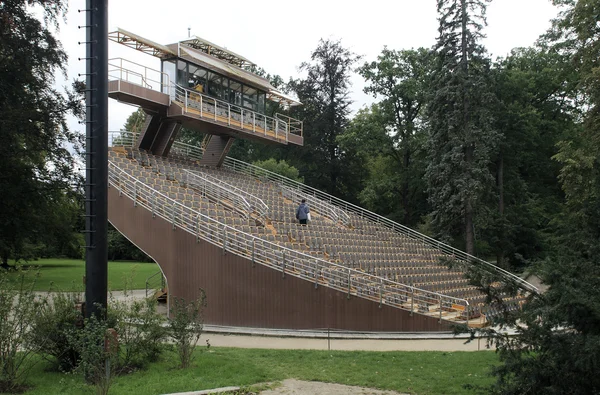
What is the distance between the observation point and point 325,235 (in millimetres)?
20797

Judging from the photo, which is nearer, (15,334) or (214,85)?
(15,334)

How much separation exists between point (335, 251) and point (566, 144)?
12.4 meters

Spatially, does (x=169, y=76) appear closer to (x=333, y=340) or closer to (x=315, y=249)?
(x=315, y=249)

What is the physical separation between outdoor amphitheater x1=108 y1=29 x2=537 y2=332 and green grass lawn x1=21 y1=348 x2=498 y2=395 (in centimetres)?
127

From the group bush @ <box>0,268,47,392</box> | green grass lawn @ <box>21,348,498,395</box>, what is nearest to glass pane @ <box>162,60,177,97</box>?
green grass lawn @ <box>21,348,498,395</box>

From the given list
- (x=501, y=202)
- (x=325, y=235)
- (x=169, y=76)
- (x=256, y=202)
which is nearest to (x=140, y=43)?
(x=169, y=76)

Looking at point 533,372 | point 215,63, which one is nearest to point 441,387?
point 533,372

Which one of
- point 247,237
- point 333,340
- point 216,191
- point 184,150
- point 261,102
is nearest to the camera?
point 333,340

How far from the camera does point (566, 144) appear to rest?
909 inches

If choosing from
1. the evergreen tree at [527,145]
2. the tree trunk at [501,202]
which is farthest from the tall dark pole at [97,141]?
the tree trunk at [501,202]

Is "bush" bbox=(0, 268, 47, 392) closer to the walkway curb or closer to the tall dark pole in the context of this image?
the tall dark pole

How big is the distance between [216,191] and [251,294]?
800cm

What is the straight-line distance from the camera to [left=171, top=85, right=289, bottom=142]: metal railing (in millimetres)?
24203

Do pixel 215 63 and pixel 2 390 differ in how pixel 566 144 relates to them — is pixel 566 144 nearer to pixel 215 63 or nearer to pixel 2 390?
pixel 215 63
